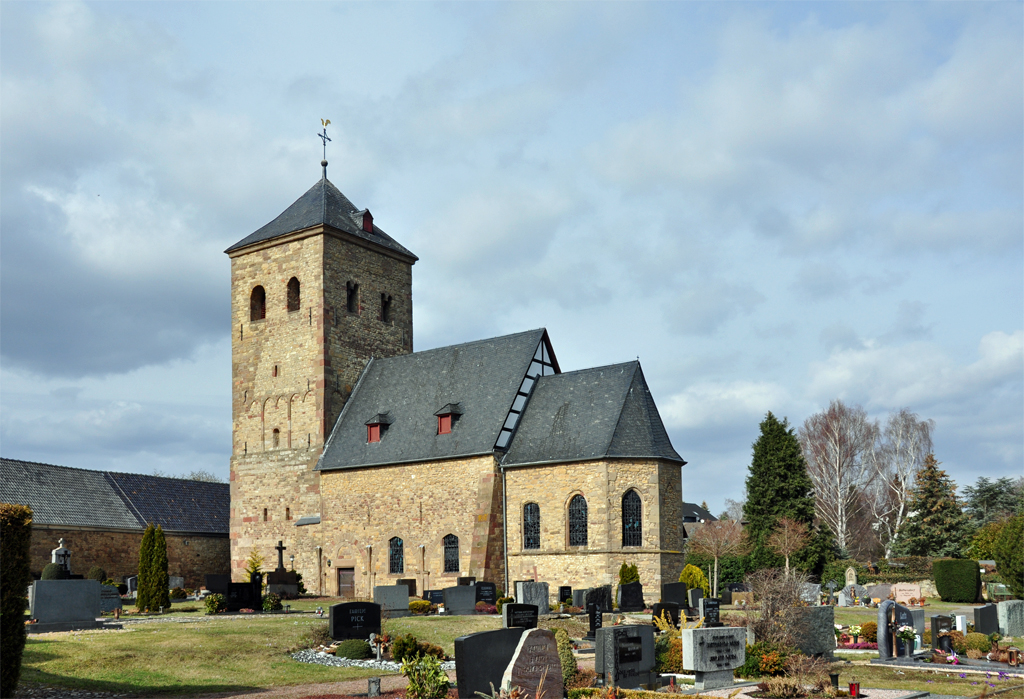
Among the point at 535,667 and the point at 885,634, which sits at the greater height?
the point at 535,667

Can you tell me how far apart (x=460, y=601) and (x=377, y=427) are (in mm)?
12219

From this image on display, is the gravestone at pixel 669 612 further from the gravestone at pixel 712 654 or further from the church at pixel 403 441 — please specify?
the church at pixel 403 441

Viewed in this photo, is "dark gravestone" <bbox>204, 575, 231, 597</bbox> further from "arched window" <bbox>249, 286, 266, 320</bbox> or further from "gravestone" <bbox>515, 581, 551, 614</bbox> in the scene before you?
"gravestone" <bbox>515, 581, 551, 614</bbox>

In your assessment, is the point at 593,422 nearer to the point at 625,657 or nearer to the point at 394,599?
the point at 394,599

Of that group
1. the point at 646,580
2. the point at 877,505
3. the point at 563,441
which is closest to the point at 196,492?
the point at 563,441

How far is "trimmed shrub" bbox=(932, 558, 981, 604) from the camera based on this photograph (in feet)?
128

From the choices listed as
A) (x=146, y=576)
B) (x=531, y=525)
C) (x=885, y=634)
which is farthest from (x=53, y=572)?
(x=885, y=634)

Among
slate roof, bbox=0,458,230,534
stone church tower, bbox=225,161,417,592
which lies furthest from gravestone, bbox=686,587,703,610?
slate roof, bbox=0,458,230,534

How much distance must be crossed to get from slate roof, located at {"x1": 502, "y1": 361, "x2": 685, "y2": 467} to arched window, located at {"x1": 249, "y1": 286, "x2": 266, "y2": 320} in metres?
13.8

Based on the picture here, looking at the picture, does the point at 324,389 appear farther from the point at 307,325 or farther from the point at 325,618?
the point at 325,618

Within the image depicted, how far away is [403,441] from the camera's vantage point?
122ft

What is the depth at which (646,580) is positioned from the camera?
31969 millimetres

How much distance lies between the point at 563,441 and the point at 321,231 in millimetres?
14283

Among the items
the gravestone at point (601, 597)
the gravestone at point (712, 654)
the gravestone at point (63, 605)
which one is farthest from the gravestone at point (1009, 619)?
the gravestone at point (63, 605)
